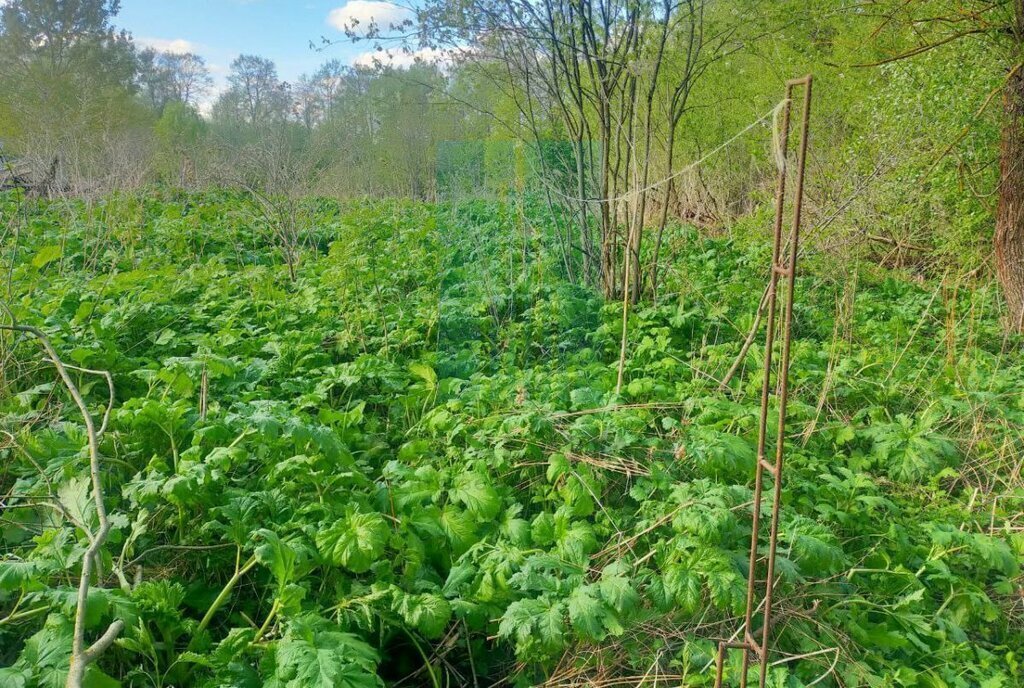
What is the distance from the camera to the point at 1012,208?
19.5 ft

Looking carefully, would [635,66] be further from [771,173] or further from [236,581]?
[771,173]

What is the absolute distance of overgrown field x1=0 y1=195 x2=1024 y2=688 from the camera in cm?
219

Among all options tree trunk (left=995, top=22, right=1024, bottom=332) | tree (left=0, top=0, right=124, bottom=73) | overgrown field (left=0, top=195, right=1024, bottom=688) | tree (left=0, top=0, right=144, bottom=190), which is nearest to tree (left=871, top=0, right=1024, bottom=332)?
tree trunk (left=995, top=22, right=1024, bottom=332)

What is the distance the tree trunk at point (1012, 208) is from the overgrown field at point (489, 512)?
1.56 m

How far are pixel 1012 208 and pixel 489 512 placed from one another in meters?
5.27

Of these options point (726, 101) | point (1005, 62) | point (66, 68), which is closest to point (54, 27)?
point (66, 68)

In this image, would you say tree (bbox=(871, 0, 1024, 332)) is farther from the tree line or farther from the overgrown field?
the overgrown field

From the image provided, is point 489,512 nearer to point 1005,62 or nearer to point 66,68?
point 1005,62

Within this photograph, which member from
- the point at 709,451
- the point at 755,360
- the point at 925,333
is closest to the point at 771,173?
the point at 925,333

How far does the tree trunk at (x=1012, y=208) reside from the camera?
5746 millimetres

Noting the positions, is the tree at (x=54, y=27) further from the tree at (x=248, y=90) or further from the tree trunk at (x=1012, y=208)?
the tree trunk at (x=1012, y=208)

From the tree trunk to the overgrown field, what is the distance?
5.12 ft

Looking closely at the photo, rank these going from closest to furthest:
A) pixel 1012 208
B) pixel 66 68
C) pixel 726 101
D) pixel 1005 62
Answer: pixel 1005 62
pixel 1012 208
pixel 726 101
pixel 66 68

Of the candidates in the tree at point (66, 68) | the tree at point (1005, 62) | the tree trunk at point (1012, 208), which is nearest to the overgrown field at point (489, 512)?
the tree trunk at point (1012, 208)
